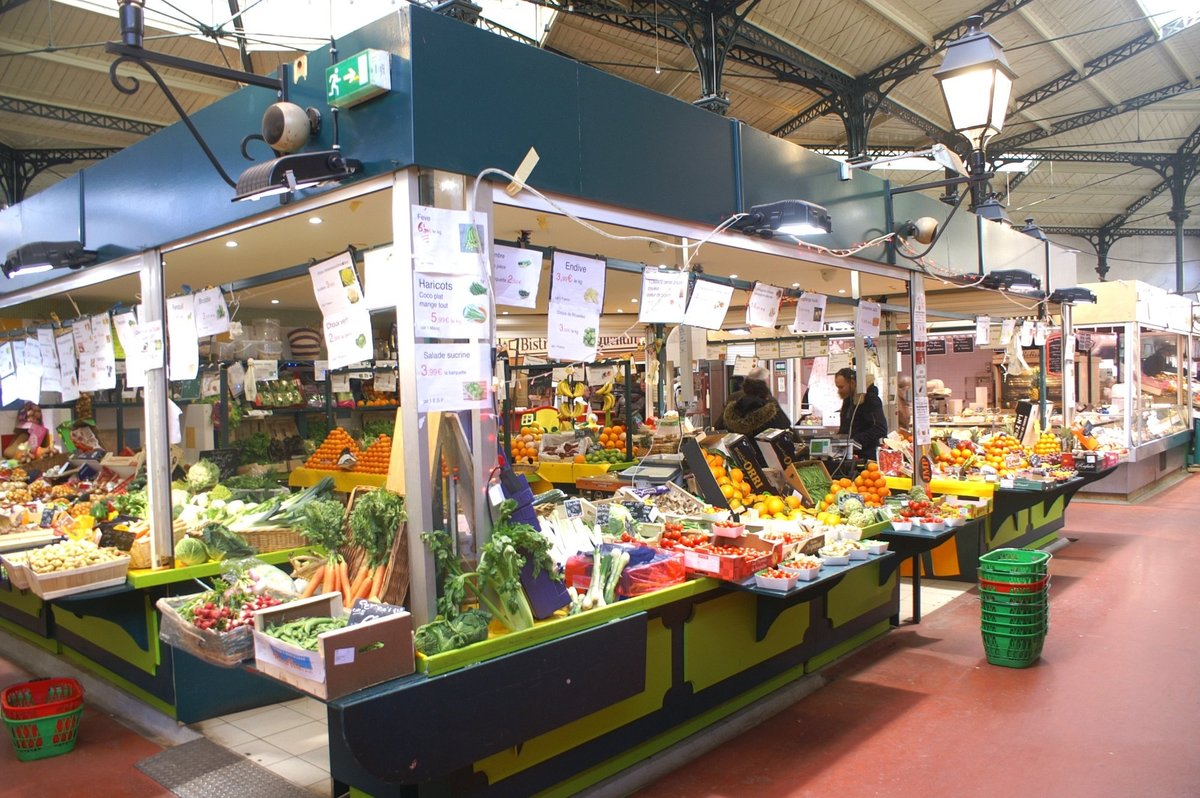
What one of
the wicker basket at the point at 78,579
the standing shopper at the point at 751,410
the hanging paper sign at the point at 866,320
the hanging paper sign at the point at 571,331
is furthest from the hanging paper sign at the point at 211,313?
the hanging paper sign at the point at 866,320

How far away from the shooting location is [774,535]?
15.3 ft

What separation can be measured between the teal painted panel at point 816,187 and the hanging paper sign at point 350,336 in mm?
2496

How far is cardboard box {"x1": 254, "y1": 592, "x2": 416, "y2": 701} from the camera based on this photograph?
8.74 ft

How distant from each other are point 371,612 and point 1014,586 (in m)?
4.00

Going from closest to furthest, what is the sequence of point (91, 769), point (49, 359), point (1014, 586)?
point (91, 769) → point (1014, 586) → point (49, 359)

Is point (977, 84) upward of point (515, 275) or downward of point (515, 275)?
upward

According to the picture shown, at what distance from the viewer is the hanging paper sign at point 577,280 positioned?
3.88 m

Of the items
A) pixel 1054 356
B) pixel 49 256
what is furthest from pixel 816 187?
pixel 1054 356

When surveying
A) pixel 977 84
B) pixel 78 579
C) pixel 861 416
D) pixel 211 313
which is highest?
pixel 977 84

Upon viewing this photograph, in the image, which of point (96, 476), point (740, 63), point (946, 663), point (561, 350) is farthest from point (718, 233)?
point (740, 63)

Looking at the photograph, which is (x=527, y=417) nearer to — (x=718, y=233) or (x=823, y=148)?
(x=718, y=233)

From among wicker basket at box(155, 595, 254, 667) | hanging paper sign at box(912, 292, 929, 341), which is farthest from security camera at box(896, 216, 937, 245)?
wicker basket at box(155, 595, 254, 667)

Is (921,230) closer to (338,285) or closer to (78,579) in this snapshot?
(338,285)

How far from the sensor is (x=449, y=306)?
3168 millimetres
